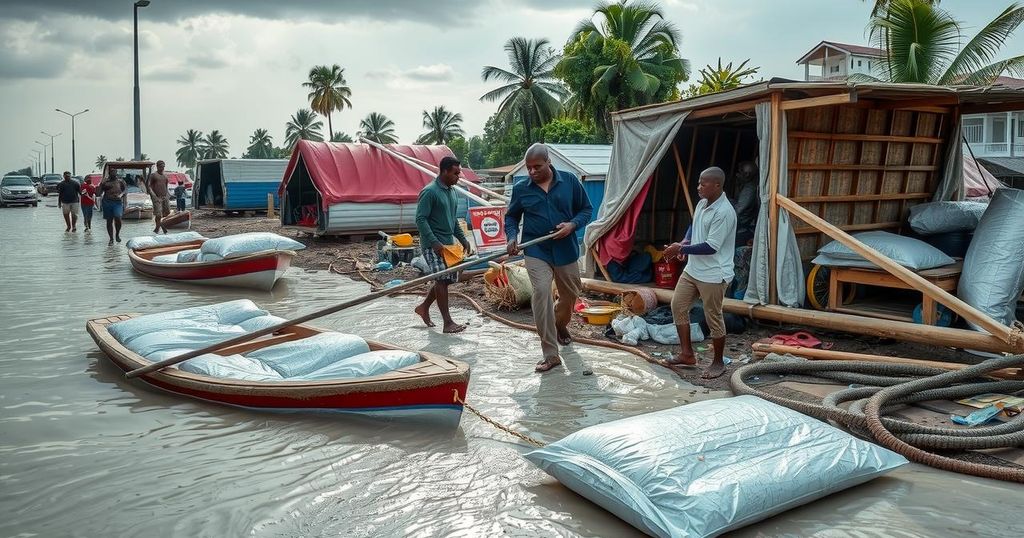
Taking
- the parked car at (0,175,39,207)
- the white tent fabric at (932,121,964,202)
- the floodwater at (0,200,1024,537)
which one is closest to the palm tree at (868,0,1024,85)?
the white tent fabric at (932,121,964,202)

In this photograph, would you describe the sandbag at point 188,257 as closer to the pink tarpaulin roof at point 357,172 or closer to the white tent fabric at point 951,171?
the pink tarpaulin roof at point 357,172

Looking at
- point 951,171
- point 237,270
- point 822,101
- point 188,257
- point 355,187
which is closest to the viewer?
point 822,101

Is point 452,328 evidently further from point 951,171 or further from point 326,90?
point 326,90

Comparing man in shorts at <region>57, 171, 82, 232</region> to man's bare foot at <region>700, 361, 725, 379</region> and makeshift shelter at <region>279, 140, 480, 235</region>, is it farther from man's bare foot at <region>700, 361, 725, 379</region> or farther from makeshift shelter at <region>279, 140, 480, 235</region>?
man's bare foot at <region>700, 361, 725, 379</region>

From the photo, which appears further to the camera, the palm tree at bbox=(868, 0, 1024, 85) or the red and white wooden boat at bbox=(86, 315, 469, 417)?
the palm tree at bbox=(868, 0, 1024, 85)

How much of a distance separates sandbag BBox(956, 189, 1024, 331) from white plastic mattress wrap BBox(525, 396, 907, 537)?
151 inches

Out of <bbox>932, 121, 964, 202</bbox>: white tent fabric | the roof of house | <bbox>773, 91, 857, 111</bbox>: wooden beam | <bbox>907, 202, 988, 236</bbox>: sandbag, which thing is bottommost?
<bbox>907, 202, 988, 236</bbox>: sandbag

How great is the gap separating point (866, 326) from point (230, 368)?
217 inches

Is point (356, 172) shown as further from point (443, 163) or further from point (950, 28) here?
point (950, 28)

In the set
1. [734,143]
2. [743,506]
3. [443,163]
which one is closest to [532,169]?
[443,163]

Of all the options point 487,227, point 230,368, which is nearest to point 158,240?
point 487,227

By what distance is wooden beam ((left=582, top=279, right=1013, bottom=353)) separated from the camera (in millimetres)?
6266

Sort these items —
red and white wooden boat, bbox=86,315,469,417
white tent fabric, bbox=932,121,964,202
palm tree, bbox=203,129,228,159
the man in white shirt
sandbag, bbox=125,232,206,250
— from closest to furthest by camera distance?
red and white wooden boat, bbox=86,315,469,417 < the man in white shirt < white tent fabric, bbox=932,121,964,202 < sandbag, bbox=125,232,206,250 < palm tree, bbox=203,129,228,159

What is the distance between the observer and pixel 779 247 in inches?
311
